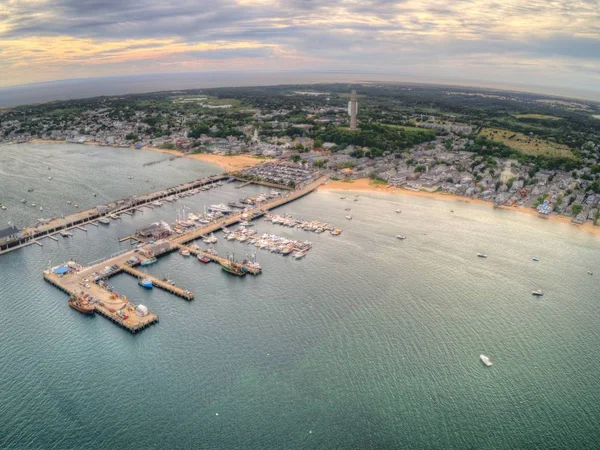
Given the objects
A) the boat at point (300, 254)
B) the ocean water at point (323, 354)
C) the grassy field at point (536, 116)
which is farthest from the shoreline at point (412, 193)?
the grassy field at point (536, 116)

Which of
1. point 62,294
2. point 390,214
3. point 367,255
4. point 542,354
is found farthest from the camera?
point 390,214

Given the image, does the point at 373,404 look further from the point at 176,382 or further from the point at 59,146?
the point at 59,146

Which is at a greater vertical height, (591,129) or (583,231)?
(591,129)

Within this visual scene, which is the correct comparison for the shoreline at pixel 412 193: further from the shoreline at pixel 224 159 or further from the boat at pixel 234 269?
the boat at pixel 234 269

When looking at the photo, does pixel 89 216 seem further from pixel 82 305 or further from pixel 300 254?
pixel 300 254

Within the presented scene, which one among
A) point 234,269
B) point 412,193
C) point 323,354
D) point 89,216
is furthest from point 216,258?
point 412,193

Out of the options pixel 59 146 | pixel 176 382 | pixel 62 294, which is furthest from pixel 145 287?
pixel 59 146

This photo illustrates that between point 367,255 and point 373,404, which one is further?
point 367,255

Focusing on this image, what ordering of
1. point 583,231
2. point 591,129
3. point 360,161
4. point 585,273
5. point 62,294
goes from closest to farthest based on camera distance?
1. point 62,294
2. point 585,273
3. point 583,231
4. point 360,161
5. point 591,129
